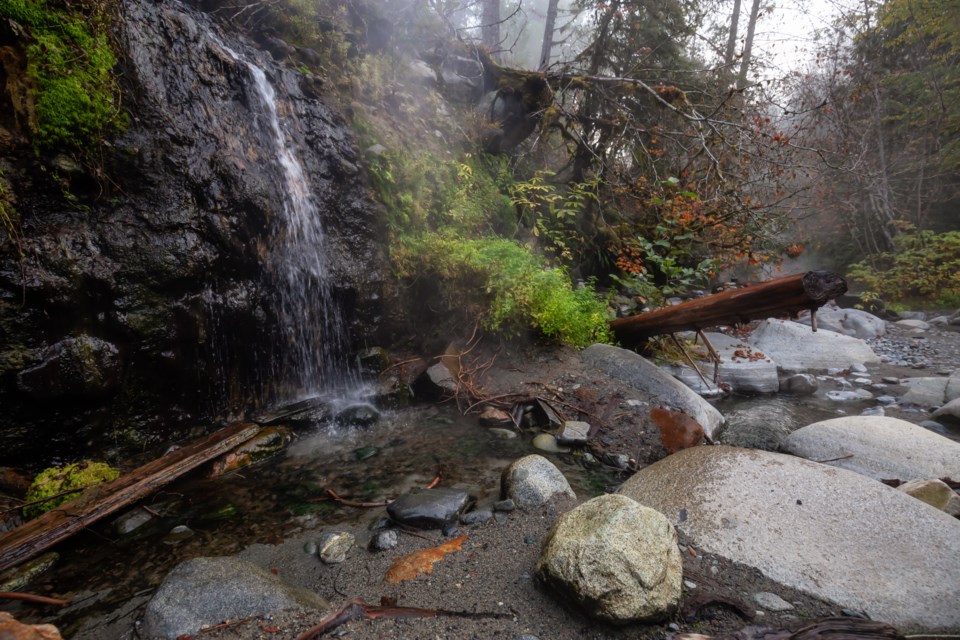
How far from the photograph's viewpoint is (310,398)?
525 centimetres

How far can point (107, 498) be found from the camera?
9.98 ft

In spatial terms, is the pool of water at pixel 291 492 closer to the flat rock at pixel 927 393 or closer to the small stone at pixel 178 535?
the small stone at pixel 178 535

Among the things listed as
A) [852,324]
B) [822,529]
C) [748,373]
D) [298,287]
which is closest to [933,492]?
[822,529]

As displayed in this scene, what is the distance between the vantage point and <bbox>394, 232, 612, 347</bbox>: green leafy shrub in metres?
5.72

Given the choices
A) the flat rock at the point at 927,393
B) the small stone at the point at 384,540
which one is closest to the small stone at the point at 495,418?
the small stone at the point at 384,540

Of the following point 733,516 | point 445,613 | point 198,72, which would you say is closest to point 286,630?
point 445,613

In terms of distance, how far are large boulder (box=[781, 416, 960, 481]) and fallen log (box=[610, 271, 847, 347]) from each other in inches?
49.1

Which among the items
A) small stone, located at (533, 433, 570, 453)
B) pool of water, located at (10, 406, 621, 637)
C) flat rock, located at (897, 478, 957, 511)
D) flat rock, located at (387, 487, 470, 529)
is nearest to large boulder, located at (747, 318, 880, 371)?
flat rock, located at (897, 478, 957, 511)

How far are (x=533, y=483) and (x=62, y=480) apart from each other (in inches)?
148

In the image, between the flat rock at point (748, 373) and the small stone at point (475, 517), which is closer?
the small stone at point (475, 517)

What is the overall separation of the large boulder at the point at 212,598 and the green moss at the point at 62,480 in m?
1.83

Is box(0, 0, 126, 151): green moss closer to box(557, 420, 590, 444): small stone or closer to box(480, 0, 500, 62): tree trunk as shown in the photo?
box(557, 420, 590, 444): small stone

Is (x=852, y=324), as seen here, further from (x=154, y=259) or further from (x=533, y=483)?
(x=154, y=259)

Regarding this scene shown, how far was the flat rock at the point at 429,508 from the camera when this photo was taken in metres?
2.82
